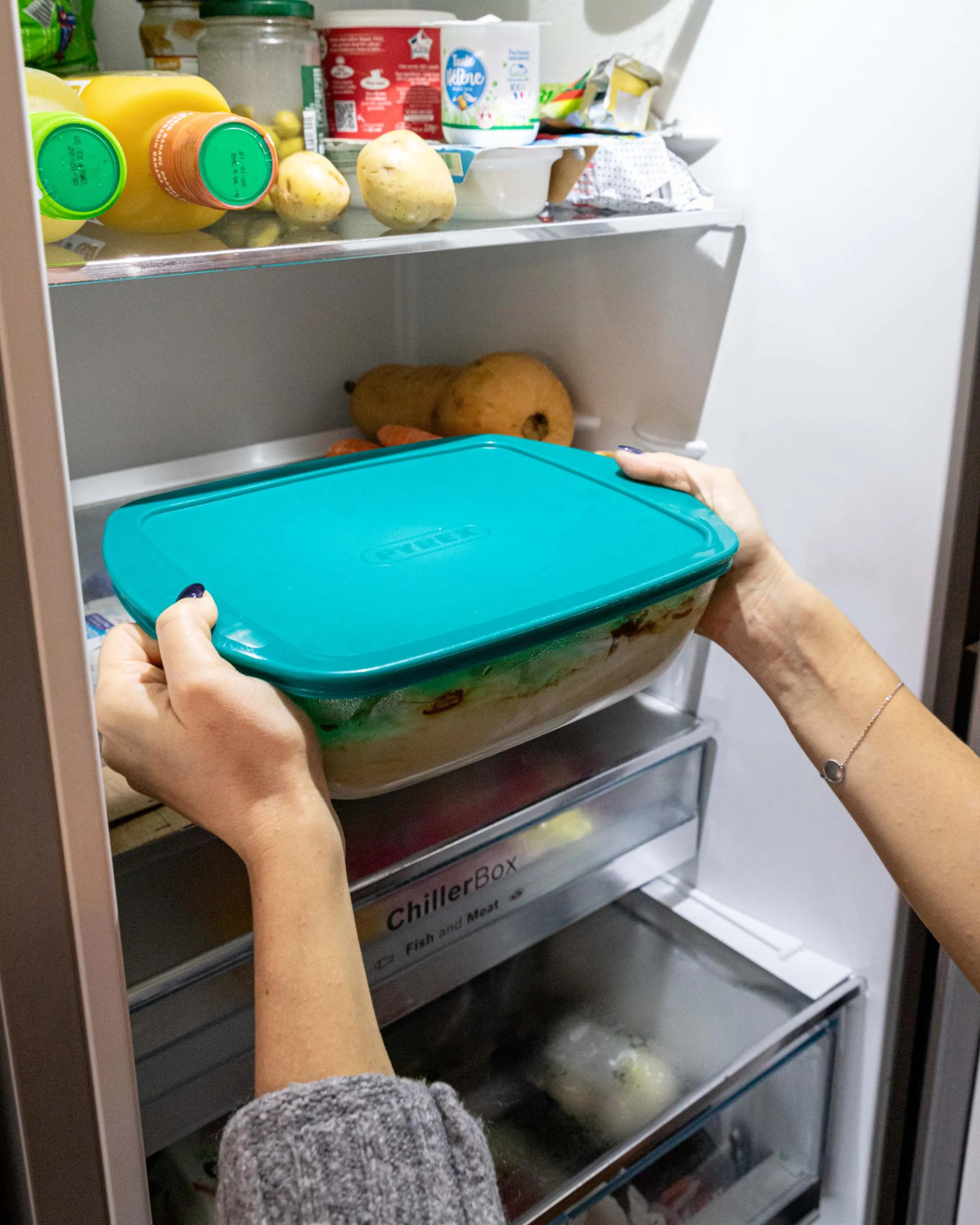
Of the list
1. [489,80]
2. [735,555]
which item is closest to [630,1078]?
[735,555]

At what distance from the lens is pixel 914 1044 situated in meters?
1.09

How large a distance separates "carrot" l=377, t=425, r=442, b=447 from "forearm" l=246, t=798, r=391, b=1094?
597 millimetres

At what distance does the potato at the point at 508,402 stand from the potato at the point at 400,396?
3cm

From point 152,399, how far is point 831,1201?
1.08 m

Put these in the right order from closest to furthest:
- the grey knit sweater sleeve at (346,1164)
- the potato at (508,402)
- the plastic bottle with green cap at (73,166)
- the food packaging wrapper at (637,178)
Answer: the grey knit sweater sleeve at (346,1164) → the plastic bottle with green cap at (73,166) → the food packaging wrapper at (637,178) → the potato at (508,402)

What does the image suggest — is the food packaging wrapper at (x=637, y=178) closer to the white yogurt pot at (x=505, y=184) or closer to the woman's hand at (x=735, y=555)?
the white yogurt pot at (x=505, y=184)

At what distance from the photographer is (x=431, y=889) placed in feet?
2.93

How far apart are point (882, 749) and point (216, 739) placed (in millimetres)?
476

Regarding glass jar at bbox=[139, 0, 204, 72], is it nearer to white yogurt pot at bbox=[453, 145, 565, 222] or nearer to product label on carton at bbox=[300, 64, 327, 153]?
product label on carton at bbox=[300, 64, 327, 153]

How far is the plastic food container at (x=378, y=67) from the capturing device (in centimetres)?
89

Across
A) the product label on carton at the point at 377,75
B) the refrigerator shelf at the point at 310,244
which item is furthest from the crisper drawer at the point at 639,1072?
the product label on carton at the point at 377,75

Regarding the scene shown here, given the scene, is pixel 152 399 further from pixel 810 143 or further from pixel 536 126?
pixel 810 143

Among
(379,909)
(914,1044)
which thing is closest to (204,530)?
(379,909)

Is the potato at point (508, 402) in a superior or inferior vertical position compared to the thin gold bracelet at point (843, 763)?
superior
